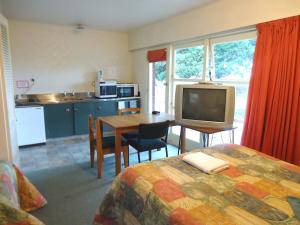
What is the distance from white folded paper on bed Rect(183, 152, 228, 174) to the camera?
61.3 inches

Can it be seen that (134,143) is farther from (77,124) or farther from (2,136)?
(77,124)

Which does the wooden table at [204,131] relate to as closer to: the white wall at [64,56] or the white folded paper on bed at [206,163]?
the white folded paper on bed at [206,163]

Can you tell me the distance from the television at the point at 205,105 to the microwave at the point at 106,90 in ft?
7.46

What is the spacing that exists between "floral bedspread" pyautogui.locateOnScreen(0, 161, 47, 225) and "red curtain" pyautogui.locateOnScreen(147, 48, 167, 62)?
3.09 metres

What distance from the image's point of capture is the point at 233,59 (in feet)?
10.1

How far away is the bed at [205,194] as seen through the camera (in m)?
1.09

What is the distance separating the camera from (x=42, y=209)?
223 cm

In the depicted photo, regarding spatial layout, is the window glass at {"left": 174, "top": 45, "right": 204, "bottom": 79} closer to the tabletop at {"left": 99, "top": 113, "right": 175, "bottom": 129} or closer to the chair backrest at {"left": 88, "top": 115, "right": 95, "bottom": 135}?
the tabletop at {"left": 99, "top": 113, "right": 175, "bottom": 129}

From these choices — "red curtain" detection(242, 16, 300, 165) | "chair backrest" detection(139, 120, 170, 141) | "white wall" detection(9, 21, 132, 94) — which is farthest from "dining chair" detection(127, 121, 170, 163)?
"white wall" detection(9, 21, 132, 94)

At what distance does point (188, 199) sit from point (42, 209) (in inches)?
68.4

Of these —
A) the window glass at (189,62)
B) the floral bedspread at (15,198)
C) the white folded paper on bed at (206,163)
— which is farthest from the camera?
the window glass at (189,62)

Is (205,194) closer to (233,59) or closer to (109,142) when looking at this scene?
(109,142)

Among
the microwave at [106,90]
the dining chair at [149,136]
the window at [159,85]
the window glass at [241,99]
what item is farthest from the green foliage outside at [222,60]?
the microwave at [106,90]

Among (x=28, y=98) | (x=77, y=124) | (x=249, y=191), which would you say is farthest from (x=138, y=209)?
(x=28, y=98)
